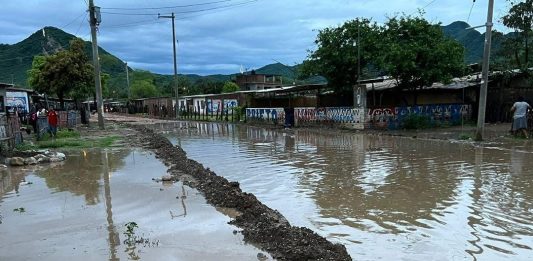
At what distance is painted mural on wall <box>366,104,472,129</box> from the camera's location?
83.0 feet

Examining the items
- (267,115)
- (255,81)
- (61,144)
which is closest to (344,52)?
(267,115)

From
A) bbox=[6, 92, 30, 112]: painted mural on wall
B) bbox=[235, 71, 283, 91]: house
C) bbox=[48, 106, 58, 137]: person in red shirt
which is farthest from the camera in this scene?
bbox=[235, 71, 283, 91]: house

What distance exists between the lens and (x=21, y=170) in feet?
43.9

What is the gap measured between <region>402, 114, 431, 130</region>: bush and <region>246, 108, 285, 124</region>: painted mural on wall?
10277 mm

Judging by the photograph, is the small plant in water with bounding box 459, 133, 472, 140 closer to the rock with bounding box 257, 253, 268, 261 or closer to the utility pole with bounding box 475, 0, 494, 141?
the utility pole with bounding box 475, 0, 494, 141

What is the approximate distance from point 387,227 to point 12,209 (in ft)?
21.3

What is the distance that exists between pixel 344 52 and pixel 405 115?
497 cm

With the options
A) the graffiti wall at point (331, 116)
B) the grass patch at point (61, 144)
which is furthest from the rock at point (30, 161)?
the graffiti wall at point (331, 116)

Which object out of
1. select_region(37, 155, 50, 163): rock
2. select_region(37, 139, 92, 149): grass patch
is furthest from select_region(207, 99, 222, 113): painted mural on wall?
select_region(37, 155, 50, 163): rock

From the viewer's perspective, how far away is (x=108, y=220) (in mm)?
7426

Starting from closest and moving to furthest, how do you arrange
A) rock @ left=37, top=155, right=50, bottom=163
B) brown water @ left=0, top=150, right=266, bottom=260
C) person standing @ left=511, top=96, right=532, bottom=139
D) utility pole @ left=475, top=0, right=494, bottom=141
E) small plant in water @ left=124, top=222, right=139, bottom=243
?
brown water @ left=0, top=150, right=266, bottom=260, small plant in water @ left=124, top=222, right=139, bottom=243, rock @ left=37, top=155, right=50, bottom=163, utility pole @ left=475, top=0, right=494, bottom=141, person standing @ left=511, top=96, right=532, bottom=139

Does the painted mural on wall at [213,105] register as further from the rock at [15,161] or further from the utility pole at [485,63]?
the rock at [15,161]

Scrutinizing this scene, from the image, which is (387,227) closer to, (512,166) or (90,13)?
(512,166)

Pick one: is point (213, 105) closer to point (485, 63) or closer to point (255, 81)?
point (255, 81)
